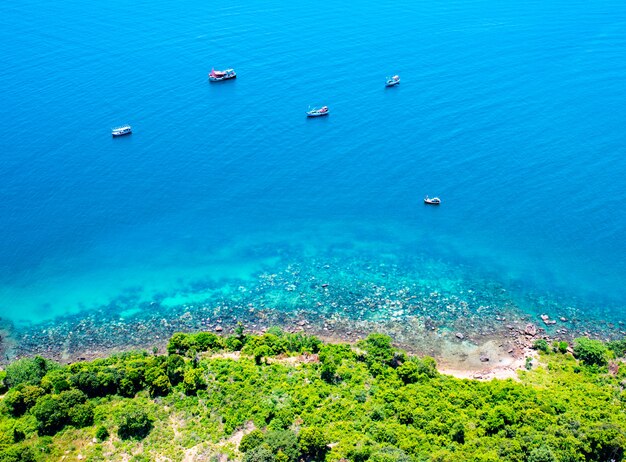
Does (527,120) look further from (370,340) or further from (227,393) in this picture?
(227,393)

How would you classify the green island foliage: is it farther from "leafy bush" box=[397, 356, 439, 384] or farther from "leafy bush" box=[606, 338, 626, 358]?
"leafy bush" box=[606, 338, 626, 358]

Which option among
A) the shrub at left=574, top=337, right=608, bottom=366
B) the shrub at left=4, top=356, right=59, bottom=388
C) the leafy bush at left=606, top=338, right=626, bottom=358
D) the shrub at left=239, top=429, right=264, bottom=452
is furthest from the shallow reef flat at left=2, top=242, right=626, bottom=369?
the shrub at left=239, top=429, right=264, bottom=452

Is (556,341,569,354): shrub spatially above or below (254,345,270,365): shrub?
below

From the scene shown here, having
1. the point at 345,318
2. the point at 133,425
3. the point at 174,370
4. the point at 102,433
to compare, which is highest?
the point at 174,370

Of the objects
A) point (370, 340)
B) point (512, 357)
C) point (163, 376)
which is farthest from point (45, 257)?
point (512, 357)

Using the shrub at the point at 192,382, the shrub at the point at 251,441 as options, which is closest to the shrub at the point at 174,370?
the shrub at the point at 192,382

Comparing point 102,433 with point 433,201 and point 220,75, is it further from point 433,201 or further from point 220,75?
point 220,75

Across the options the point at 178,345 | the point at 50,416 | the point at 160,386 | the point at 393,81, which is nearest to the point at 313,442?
the point at 160,386

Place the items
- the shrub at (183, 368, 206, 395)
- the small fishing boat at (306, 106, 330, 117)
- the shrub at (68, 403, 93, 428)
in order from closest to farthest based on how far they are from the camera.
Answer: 1. the shrub at (68, 403, 93, 428)
2. the shrub at (183, 368, 206, 395)
3. the small fishing boat at (306, 106, 330, 117)
